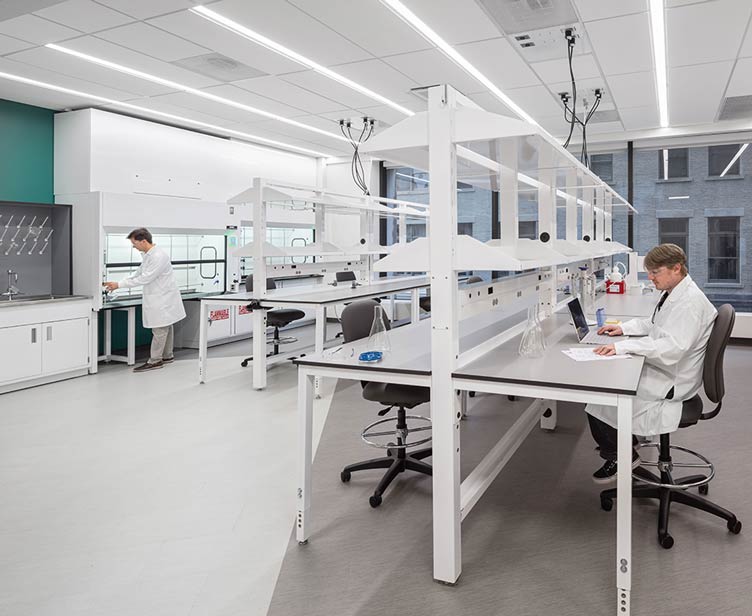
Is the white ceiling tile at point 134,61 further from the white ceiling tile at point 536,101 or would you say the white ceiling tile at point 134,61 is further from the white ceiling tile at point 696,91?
the white ceiling tile at point 696,91

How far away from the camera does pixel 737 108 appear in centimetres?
557

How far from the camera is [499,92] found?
4.92 metres

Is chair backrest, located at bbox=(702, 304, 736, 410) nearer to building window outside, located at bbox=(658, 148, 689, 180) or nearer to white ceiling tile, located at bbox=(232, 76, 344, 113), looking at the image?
white ceiling tile, located at bbox=(232, 76, 344, 113)

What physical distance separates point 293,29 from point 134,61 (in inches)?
51.4

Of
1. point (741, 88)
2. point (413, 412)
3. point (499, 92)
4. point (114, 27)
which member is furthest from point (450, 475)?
point (741, 88)

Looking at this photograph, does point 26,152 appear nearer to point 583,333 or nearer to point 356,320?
point 356,320

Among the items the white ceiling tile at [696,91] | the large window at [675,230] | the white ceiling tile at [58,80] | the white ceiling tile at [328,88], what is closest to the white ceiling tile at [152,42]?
the white ceiling tile at [328,88]

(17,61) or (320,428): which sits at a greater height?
(17,61)

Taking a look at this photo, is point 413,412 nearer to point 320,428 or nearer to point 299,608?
point 320,428

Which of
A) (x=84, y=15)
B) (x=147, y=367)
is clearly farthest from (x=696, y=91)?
(x=147, y=367)

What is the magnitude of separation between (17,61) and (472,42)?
10.2ft

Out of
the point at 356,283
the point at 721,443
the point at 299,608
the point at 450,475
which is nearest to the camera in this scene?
the point at 299,608

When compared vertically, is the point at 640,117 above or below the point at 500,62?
above

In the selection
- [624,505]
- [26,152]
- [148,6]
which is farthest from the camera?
[26,152]
